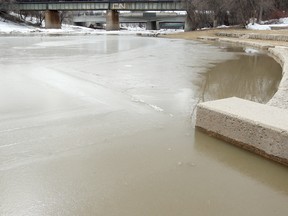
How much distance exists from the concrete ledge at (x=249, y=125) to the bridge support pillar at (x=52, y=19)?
83.5 meters

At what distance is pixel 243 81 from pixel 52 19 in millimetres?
80994

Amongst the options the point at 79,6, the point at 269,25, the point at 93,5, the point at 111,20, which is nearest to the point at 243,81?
the point at 269,25

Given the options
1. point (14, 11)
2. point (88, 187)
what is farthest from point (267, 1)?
point (14, 11)

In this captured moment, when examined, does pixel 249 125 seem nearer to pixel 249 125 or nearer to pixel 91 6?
pixel 249 125

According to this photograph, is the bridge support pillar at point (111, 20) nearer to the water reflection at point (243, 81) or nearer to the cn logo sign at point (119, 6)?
the cn logo sign at point (119, 6)

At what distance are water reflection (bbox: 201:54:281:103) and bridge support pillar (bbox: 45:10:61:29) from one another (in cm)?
7544

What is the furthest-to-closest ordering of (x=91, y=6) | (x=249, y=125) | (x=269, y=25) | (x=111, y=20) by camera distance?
(x=111, y=20) → (x=91, y=6) → (x=269, y=25) → (x=249, y=125)

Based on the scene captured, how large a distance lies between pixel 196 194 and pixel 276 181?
117 cm

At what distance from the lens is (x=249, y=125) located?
5062mm

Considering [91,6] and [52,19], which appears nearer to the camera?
[91,6]

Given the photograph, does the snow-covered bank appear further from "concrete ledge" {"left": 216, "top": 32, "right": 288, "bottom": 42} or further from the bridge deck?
the bridge deck

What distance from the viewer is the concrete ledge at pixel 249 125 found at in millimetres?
4773

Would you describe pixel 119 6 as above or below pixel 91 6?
below

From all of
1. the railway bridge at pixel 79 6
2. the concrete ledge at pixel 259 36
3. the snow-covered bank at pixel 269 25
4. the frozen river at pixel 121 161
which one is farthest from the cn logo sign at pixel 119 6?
the frozen river at pixel 121 161
